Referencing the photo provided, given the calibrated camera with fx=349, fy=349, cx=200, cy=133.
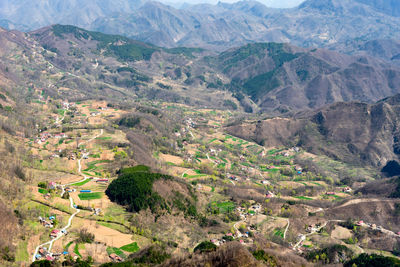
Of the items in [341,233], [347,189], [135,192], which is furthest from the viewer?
[347,189]

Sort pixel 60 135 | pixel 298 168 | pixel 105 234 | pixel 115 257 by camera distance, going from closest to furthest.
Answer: pixel 115 257 < pixel 105 234 < pixel 60 135 < pixel 298 168

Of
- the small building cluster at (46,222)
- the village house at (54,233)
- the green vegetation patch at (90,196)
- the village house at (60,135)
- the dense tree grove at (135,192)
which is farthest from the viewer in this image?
the village house at (60,135)

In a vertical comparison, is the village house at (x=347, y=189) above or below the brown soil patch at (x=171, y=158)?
below

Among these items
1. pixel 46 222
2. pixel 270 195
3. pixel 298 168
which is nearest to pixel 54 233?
pixel 46 222

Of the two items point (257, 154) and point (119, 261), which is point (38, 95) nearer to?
point (257, 154)

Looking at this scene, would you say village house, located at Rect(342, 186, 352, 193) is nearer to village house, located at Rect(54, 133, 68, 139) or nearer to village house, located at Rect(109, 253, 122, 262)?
village house, located at Rect(109, 253, 122, 262)

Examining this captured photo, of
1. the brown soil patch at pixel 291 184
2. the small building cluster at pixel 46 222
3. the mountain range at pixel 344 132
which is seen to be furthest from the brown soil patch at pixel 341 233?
the mountain range at pixel 344 132

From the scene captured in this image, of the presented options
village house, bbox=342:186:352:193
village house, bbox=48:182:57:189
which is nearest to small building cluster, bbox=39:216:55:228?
village house, bbox=48:182:57:189

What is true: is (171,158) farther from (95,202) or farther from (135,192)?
(95,202)

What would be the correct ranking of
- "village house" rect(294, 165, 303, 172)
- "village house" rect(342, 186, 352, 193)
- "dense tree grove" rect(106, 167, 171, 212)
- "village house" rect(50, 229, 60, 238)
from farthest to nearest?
"village house" rect(294, 165, 303, 172) < "village house" rect(342, 186, 352, 193) < "dense tree grove" rect(106, 167, 171, 212) < "village house" rect(50, 229, 60, 238)

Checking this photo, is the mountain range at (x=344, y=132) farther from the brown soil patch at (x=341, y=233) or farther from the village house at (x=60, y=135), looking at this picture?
the village house at (x=60, y=135)

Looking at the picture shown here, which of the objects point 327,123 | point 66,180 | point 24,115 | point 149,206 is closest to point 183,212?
point 149,206
